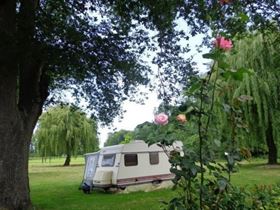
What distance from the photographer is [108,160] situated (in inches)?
599

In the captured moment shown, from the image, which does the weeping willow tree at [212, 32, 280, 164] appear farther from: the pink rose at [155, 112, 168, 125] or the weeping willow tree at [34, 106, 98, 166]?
the pink rose at [155, 112, 168, 125]

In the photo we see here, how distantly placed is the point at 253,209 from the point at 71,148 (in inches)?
1171

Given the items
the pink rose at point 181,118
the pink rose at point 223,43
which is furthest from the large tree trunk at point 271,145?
the pink rose at point 223,43

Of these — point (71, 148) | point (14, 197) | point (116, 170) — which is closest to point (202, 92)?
point (14, 197)

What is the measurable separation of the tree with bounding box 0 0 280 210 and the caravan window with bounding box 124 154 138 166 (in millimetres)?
5984

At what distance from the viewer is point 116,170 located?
14312 millimetres

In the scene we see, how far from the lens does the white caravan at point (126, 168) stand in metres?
14.2

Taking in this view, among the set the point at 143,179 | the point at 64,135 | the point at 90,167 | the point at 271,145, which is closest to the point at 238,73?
the point at 143,179

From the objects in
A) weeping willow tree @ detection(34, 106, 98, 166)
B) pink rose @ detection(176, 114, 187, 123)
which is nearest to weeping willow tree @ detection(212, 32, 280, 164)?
weeping willow tree @ detection(34, 106, 98, 166)

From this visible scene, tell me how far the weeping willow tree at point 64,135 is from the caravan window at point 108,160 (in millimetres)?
15377

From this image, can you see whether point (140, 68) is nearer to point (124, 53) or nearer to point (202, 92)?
point (124, 53)

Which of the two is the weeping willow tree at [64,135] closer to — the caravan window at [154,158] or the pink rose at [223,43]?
the caravan window at [154,158]

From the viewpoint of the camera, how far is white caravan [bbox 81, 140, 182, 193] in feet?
46.8

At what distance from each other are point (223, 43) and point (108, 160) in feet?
43.1
